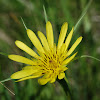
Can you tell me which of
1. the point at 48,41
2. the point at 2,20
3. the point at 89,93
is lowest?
the point at 89,93

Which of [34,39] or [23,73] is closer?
[23,73]

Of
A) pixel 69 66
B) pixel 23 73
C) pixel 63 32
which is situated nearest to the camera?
pixel 23 73

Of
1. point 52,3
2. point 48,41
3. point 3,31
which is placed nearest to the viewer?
point 48,41

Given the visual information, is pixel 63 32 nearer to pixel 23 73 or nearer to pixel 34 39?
pixel 34 39

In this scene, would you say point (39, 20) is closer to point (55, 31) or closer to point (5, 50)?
point (55, 31)

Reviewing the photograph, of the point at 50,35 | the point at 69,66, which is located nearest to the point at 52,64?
the point at 50,35

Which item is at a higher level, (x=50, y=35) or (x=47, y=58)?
(x=50, y=35)

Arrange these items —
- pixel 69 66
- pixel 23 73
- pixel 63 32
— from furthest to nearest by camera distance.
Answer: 1. pixel 69 66
2. pixel 63 32
3. pixel 23 73

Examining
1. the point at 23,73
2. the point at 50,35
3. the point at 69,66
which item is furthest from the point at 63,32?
the point at 69,66

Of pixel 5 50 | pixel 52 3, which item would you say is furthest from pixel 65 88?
pixel 52 3

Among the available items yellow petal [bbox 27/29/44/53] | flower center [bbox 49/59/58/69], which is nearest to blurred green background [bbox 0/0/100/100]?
yellow petal [bbox 27/29/44/53]

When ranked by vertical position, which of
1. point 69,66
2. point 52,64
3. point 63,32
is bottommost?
point 69,66
